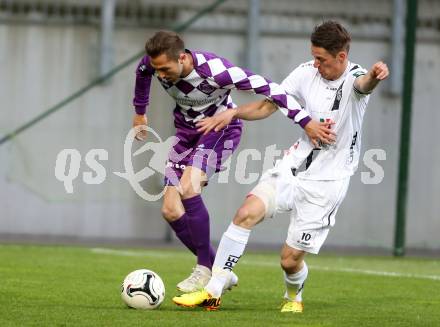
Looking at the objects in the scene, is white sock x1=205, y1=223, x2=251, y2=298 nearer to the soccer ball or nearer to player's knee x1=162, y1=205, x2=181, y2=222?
the soccer ball

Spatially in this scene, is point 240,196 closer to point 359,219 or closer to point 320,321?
point 359,219

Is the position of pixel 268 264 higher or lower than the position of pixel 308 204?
lower

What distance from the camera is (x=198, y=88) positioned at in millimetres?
8000

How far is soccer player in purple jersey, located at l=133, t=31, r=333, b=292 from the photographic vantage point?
7.59 metres

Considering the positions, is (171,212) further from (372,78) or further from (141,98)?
(372,78)

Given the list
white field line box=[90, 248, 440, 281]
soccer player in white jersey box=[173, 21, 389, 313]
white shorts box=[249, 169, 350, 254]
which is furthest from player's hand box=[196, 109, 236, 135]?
white field line box=[90, 248, 440, 281]

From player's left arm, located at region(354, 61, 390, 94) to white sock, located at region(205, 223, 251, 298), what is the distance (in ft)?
3.66

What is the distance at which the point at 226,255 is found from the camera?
23.5ft

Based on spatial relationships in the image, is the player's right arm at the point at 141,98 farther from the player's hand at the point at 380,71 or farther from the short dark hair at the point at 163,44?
the player's hand at the point at 380,71

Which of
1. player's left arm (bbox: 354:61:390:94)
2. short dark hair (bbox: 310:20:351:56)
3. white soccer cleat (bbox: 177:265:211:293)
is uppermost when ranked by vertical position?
short dark hair (bbox: 310:20:351:56)

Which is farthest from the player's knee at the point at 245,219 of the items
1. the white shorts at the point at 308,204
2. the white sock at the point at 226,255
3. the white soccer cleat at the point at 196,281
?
the white soccer cleat at the point at 196,281

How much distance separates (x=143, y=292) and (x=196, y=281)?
2.91 feet

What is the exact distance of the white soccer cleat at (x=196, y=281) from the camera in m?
7.92

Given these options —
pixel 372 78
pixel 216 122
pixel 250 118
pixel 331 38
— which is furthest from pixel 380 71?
pixel 216 122
